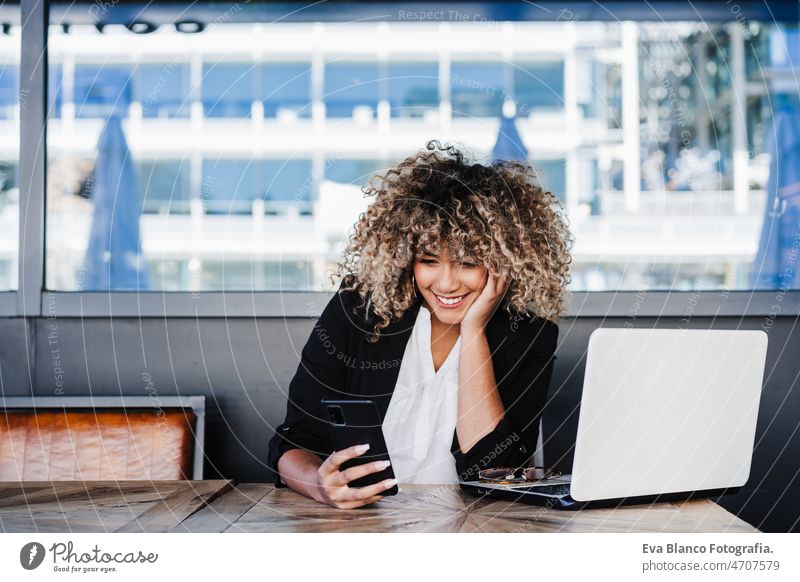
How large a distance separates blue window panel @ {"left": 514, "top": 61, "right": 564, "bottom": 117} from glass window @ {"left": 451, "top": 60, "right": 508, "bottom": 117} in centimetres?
6

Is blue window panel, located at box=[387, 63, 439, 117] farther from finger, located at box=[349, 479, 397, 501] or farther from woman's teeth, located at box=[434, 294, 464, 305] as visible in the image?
finger, located at box=[349, 479, 397, 501]

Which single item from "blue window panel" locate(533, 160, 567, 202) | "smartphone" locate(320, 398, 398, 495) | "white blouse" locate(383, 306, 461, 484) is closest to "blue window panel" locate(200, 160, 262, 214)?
"blue window panel" locate(533, 160, 567, 202)

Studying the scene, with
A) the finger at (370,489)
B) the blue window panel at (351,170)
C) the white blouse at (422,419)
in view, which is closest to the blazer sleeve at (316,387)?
the white blouse at (422,419)

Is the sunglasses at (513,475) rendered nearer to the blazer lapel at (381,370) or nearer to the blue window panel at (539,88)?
the blazer lapel at (381,370)

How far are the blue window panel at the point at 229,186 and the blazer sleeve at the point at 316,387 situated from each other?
1.26m

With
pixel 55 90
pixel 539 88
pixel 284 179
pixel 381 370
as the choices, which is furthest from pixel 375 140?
pixel 381 370

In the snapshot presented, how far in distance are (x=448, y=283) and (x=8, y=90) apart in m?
1.41

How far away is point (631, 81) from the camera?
3035mm

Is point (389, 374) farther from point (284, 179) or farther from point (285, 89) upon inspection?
point (285, 89)

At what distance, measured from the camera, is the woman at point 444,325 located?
1558 mm

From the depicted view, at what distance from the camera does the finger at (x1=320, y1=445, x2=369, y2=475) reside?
1.08 meters

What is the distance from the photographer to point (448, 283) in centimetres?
168

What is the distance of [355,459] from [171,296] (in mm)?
1096

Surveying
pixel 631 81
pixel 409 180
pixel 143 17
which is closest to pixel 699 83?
pixel 631 81
